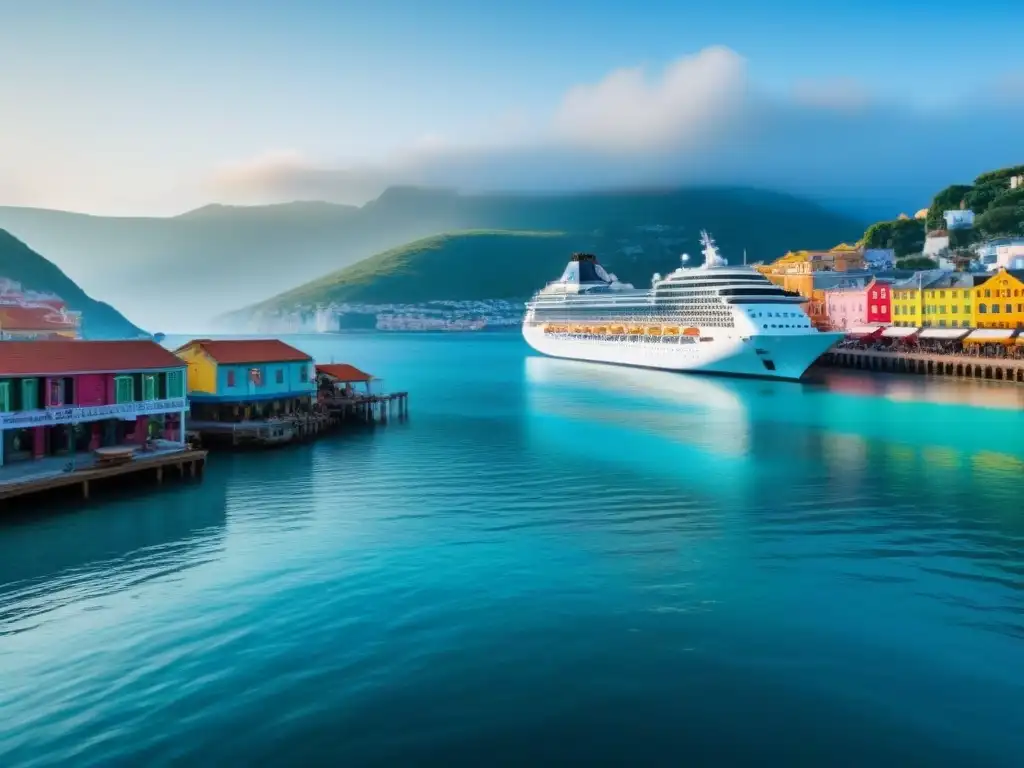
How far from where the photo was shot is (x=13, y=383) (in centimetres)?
2330

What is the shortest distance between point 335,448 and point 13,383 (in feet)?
39.1

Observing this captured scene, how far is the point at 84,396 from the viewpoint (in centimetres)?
2522

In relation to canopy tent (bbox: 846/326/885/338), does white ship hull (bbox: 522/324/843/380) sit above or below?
below

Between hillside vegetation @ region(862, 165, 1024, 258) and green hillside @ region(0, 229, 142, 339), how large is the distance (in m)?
116

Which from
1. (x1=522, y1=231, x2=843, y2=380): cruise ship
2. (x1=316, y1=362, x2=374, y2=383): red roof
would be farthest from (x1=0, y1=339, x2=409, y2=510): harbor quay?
(x1=522, y1=231, x2=843, y2=380): cruise ship

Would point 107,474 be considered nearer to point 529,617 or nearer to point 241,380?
point 241,380

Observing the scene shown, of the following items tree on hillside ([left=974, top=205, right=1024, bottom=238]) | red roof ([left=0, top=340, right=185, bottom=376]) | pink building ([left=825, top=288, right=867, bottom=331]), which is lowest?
red roof ([left=0, top=340, right=185, bottom=376])

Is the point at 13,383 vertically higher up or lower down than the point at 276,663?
higher up

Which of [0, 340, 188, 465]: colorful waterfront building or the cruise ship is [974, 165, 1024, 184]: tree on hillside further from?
[0, 340, 188, 465]: colorful waterfront building

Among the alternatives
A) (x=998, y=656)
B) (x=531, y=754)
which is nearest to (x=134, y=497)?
(x=531, y=754)

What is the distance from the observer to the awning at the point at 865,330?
78312 mm

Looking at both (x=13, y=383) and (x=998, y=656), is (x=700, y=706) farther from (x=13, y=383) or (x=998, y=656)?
(x=13, y=383)

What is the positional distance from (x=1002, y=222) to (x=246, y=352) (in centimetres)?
9739

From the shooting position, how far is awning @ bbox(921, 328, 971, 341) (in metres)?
67.5
